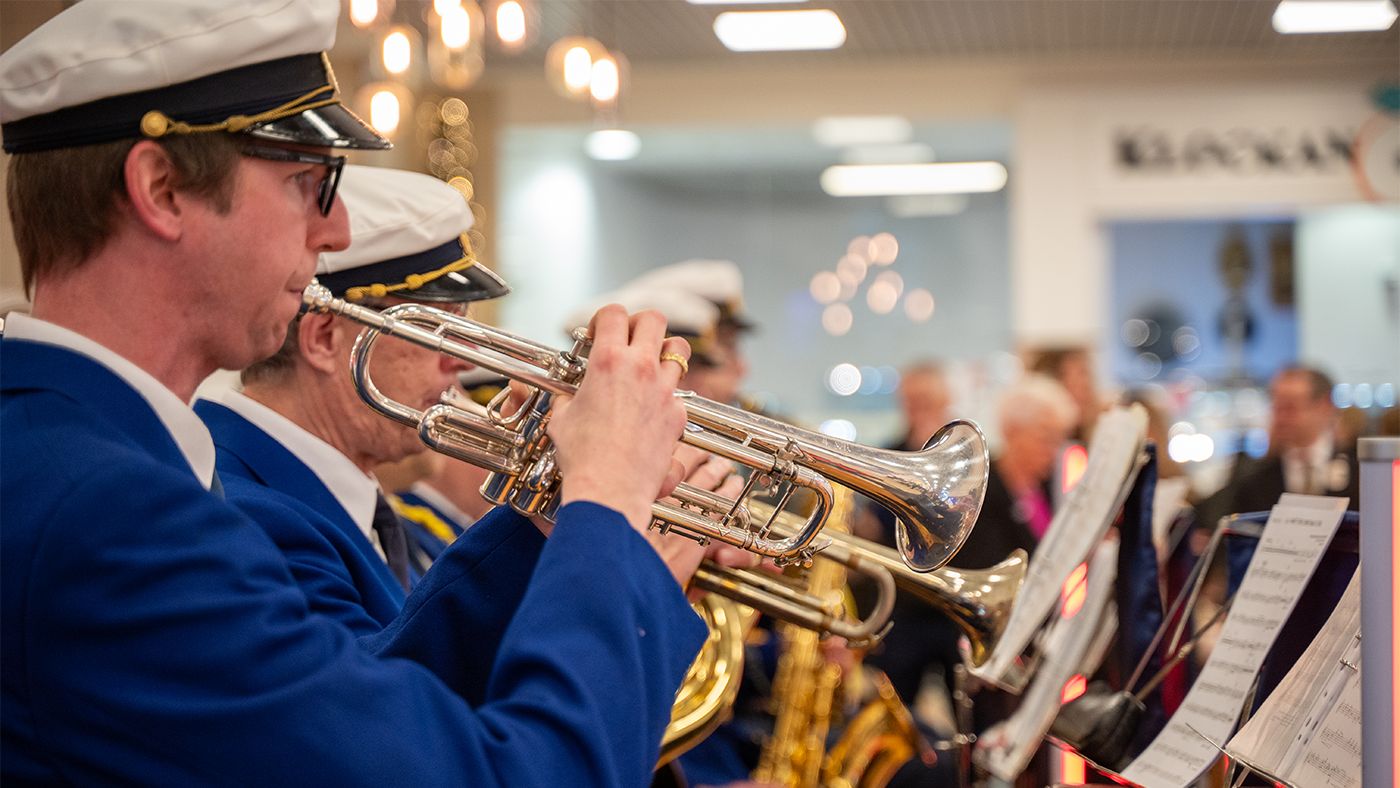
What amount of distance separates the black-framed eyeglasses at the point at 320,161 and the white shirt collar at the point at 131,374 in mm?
213

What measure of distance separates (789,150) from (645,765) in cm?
838

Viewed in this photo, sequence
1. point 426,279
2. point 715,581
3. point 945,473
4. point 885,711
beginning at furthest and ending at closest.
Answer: point 885,711, point 715,581, point 426,279, point 945,473

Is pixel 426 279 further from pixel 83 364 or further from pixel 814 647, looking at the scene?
pixel 814 647

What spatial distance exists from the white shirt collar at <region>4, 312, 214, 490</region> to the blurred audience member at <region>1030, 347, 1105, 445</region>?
18.9 ft

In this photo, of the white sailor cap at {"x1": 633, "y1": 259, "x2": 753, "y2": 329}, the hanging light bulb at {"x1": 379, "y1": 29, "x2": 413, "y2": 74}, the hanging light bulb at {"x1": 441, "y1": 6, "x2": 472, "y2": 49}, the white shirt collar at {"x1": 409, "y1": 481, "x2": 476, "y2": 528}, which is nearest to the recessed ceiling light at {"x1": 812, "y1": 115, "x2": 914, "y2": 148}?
the hanging light bulb at {"x1": 379, "y1": 29, "x2": 413, "y2": 74}

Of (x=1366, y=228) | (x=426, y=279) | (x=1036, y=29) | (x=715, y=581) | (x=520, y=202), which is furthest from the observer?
(x=520, y=202)

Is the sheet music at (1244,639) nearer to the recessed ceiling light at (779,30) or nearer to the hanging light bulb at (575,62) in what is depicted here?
the hanging light bulb at (575,62)

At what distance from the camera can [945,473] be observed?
1.48m

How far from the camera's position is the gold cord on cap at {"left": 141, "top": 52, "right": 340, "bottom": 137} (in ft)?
3.18

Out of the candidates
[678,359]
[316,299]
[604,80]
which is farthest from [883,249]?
[678,359]

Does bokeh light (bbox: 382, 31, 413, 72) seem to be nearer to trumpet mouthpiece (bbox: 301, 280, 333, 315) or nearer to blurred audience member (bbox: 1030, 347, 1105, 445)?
blurred audience member (bbox: 1030, 347, 1105, 445)

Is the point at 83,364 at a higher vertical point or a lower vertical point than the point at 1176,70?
lower

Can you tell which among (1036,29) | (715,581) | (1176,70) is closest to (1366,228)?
(1176,70)

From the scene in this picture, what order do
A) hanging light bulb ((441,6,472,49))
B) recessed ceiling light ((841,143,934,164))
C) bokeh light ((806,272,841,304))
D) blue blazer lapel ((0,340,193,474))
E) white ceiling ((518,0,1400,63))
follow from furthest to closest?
bokeh light ((806,272,841,304)) → recessed ceiling light ((841,143,934,164)) → white ceiling ((518,0,1400,63)) → hanging light bulb ((441,6,472,49)) → blue blazer lapel ((0,340,193,474))
